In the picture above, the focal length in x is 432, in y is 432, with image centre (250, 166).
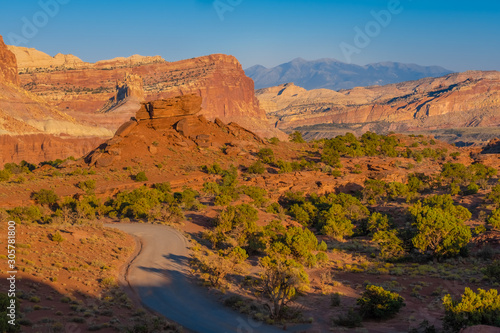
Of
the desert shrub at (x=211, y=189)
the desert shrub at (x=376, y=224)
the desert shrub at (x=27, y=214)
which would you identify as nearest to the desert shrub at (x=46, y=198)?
the desert shrub at (x=27, y=214)

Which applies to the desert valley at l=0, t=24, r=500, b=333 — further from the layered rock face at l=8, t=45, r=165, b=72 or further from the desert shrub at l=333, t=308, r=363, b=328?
the layered rock face at l=8, t=45, r=165, b=72

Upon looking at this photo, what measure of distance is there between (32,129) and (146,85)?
269 ft

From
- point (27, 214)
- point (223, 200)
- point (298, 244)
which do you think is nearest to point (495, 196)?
point (298, 244)

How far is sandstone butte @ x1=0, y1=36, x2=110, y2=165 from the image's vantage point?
80188 millimetres

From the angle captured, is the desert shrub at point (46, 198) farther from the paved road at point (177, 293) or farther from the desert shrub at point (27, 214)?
the paved road at point (177, 293)

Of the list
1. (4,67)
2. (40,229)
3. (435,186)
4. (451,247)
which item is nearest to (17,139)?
(4,67)

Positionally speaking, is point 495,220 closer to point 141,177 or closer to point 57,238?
point 57,238

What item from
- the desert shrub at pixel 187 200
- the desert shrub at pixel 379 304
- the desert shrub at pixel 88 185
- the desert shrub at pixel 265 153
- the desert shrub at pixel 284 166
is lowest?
the desert shrub at pixel 379 304

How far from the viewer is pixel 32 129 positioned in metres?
85.0

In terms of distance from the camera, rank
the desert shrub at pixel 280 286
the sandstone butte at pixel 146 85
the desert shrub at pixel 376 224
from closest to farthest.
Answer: the desert shrub at pixel 280 286 < the desert shrub at pixel 376 224 < the sandstone butte at pixel 146 85

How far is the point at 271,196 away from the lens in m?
44.6

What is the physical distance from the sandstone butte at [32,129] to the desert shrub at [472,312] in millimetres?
79891

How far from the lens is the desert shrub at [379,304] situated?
53.8 ft

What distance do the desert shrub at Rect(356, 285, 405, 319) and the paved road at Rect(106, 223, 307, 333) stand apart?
2.80 meters
